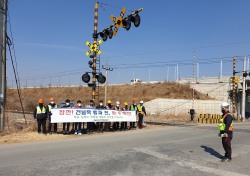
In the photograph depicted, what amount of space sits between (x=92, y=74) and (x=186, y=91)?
30814 mm

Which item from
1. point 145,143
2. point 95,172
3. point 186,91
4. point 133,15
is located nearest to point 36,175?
point 95,172

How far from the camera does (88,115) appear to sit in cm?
1670

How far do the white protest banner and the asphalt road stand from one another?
326 cm

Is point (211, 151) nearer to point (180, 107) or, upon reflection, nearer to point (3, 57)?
point (3, 57)

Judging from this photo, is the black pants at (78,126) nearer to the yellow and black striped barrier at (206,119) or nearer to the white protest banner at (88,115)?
the white protest banner at (88,115)

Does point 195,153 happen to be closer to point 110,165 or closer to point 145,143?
point 145,143

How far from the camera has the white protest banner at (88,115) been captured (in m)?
15.5

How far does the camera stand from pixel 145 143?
504 inches

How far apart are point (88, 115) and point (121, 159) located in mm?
7669

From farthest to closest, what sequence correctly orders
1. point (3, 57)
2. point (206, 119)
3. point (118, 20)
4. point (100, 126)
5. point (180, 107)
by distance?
point (180, 107)
point (206, 119)
point (100, 126)
point (118, 20)
point (3, 57)

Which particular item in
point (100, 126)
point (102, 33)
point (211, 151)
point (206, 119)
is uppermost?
point (102, 33)

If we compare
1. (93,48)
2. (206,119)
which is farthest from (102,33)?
(206,119)

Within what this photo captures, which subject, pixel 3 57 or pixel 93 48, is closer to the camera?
Answer: pixel 3 57

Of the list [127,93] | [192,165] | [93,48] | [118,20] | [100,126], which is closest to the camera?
[192,165]
